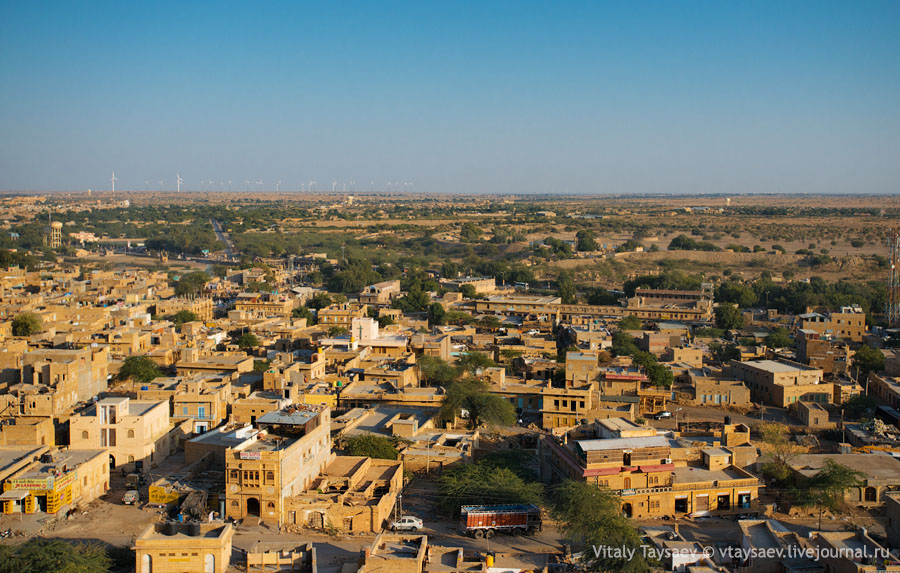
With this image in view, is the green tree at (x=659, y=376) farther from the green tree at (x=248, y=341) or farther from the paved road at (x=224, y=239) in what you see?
the paved road at (x=224, y=239)

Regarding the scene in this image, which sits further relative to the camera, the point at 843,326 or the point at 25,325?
the point at 843,326

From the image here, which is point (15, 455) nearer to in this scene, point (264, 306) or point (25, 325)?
point (25, 325)

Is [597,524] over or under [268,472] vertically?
under

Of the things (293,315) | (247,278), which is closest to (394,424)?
(293,315)

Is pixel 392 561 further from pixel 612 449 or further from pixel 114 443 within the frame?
pixel 114 443

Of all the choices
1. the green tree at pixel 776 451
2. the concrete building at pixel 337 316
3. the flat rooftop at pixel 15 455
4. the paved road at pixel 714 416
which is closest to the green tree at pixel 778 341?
the paved road at pixel 714 416

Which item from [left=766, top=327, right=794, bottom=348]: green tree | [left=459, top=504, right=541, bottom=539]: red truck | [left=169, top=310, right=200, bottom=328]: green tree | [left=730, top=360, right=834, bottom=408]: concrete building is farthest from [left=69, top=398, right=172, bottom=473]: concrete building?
[left=766, top=327, right=794, bottom=348]: green tree

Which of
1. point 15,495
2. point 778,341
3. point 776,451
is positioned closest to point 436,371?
point 776,451

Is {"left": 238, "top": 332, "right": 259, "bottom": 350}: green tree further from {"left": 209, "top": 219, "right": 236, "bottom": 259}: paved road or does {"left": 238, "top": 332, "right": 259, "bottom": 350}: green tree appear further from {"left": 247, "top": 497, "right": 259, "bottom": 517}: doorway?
{"left": 209, "top": 219, "right": 236, "bottom": 259}: paved road
